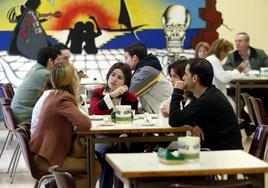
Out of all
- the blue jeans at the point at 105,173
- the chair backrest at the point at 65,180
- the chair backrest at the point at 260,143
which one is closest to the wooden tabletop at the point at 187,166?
the chair backrest at the point at 65,180

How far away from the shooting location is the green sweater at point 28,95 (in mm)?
6246

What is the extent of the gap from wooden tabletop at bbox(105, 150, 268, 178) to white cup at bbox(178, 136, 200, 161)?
0.11ft

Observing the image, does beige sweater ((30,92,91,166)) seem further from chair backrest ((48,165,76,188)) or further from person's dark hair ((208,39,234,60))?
person's dark hair ((208,39,234,60))

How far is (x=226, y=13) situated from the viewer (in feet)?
32.8

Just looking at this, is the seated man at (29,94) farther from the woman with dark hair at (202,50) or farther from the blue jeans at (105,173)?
the woman with dark hair at (202,50)

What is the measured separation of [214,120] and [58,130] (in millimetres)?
1119

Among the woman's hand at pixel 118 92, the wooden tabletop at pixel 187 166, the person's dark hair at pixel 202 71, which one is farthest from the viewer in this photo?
the woman's hand at pixel 118 92

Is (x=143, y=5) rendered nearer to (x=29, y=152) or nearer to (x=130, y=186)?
(x=29, y=152)

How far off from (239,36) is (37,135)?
5.19 meters

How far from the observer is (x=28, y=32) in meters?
9.68

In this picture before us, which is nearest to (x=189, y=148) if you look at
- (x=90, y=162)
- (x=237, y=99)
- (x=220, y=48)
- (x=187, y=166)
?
(x=187, y=166)

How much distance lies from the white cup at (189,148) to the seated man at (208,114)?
1.03 meters

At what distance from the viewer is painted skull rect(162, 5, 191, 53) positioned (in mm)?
9930

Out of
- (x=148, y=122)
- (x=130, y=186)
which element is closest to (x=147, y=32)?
(x=148, y=122)
